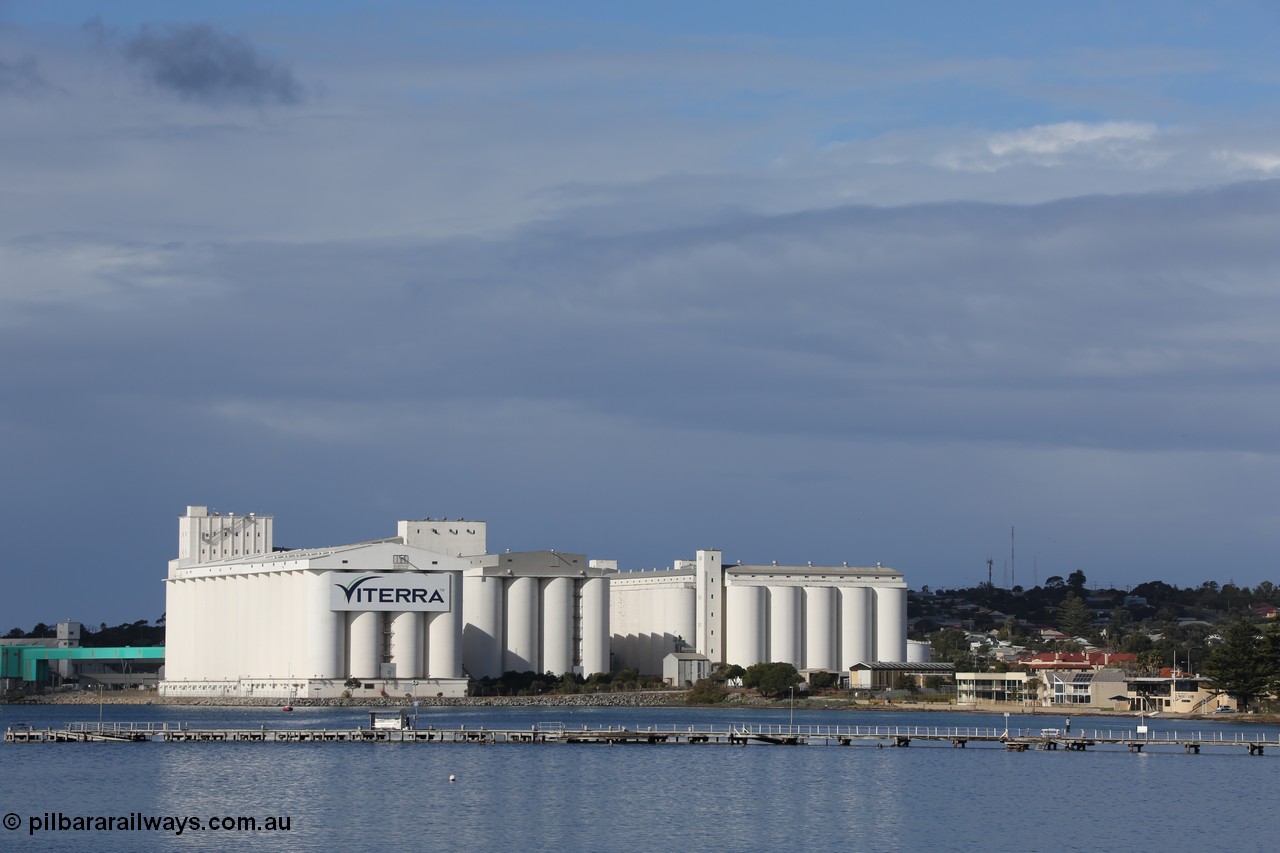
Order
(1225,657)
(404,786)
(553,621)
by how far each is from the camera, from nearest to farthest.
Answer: (404,786), (1225,657), (553,621)

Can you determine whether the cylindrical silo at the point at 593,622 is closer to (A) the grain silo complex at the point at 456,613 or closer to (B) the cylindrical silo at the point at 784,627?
(A) the grain silo complex at the point at 456,613

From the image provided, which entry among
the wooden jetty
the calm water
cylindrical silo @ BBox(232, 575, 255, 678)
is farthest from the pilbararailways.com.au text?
cylindrical silo @ BBox(232, 575, 255, 678)

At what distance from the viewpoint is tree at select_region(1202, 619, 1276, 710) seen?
129000 millimetres

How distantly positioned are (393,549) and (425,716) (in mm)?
18609

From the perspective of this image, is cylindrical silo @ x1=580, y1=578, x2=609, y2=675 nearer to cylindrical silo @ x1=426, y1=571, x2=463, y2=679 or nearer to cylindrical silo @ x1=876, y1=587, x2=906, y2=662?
cylindrical silo @ x1=426, y1=571, x2=463, y2=679

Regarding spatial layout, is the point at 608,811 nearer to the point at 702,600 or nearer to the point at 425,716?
the point at 425,716

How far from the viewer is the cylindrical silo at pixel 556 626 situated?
16750cm

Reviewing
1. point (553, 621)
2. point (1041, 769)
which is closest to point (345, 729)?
point (1041, 769)

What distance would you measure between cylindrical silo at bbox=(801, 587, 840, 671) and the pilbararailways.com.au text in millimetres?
106952

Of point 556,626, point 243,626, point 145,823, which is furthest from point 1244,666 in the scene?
point 145,823

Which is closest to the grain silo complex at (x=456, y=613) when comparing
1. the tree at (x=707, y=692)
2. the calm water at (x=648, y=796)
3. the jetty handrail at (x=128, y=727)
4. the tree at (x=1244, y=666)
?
the tree at (x=707, y=692)

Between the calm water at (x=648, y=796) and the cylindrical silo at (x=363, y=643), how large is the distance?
42.9 metres

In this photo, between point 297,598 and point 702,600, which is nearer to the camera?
point 297,598

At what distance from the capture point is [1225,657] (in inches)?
5221
